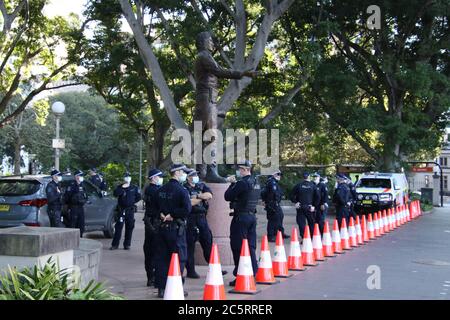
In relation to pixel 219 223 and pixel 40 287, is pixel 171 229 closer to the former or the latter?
pixel 40 287

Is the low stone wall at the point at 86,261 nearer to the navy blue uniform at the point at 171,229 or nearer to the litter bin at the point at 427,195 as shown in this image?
the navy blue uniform at the point at 171,229

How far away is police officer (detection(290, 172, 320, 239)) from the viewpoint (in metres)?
16.3

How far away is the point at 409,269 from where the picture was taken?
39.1 feet

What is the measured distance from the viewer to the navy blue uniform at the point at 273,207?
16.7 m

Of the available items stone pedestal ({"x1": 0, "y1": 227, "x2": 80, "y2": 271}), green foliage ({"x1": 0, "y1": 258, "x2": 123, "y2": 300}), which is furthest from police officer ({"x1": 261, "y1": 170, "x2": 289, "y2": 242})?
green foliage ({"x1": 0, "y1": 258, "x2": 123, "y2": 300})

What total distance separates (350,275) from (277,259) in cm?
140

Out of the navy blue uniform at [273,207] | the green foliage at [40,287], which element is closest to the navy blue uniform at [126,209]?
the navy blue uniform at [273,207]

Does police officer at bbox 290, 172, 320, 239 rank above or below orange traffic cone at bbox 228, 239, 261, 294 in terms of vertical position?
above

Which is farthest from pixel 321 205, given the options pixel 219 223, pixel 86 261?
pixel 86 261

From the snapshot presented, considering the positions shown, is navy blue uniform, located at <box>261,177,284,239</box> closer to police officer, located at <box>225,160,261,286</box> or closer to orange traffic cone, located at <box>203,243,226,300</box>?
police officer, located at <box>225,160,261,286</box>

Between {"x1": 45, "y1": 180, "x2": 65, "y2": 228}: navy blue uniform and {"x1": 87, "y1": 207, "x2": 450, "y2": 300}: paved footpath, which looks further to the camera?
{"x1": 45, "y1": 180, "x2": 65, "y2": 228}: navy blue uniform

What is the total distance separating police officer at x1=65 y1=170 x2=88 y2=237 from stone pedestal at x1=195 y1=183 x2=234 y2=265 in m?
3.48
